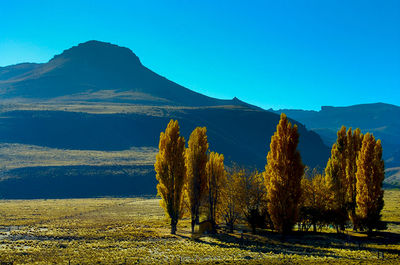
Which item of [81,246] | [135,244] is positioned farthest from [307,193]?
[81,246]

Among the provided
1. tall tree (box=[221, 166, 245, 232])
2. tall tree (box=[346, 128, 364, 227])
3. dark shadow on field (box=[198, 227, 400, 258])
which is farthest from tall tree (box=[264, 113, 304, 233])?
tall tree (box=[346, 128, 364, 227])

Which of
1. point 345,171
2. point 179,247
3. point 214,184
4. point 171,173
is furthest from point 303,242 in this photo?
point 171,173

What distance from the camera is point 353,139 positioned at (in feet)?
171

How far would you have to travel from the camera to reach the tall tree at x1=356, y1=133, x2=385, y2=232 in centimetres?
4466

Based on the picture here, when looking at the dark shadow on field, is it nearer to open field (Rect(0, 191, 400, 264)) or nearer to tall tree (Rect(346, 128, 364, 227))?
open field (Rect(0, 191, 400, 264))

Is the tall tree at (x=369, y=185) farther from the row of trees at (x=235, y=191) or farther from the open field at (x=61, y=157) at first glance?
the open field at (x=61, y=157)

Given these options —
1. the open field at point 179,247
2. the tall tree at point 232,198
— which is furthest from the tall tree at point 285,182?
the tall tree at point 232,198

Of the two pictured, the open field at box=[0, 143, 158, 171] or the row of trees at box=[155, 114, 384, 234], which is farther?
the open field at box=[0, 143, 158, 171]

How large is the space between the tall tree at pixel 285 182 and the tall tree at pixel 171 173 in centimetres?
1190

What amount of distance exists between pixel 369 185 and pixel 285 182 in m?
14.0

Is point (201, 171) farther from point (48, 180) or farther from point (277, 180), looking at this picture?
point (48, 180)

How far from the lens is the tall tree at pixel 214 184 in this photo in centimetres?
4734

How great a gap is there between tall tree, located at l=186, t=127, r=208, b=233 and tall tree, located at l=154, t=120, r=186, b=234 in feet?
5.18

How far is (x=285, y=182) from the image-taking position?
39.6 metres
